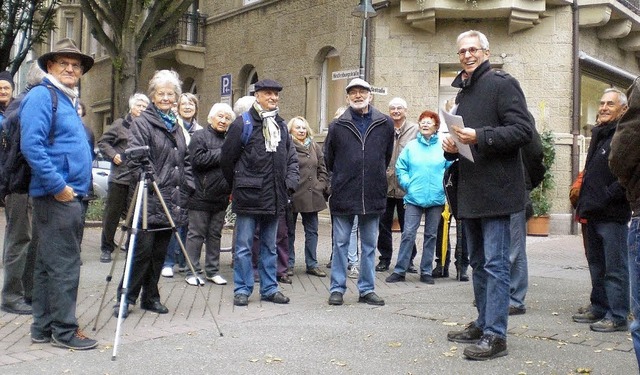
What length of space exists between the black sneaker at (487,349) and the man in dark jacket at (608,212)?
125cm

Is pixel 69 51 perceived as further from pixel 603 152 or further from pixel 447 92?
pixel 447 92

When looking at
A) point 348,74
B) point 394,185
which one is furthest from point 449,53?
point 394,185

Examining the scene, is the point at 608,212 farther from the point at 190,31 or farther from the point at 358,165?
the point at 190,31

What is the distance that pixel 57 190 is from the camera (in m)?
5.68

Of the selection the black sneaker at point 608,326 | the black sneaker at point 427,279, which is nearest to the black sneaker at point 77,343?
the black sneaker at point 608,326

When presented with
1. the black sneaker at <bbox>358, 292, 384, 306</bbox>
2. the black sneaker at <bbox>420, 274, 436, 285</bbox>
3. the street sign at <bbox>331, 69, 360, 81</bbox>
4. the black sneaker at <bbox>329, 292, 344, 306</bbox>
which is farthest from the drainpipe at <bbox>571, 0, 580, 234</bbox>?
the black sneaker at <bbox>329, 292, 344, 306</bbox>

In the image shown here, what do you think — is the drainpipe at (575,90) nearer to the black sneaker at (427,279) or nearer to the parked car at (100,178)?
the black sneaker at (427,279)

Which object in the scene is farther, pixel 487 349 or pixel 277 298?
pixel 277 298

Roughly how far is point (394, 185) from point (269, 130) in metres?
2.58

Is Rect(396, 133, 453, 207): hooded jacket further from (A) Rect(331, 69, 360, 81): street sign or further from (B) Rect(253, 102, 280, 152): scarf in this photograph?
(A) Rect(331, 69, 360, 81): street sign

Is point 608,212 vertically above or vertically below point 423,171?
below

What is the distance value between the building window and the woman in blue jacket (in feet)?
30.7

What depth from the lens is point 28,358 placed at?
218 inches

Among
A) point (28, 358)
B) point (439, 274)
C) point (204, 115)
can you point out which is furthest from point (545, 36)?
point (28, 358)
